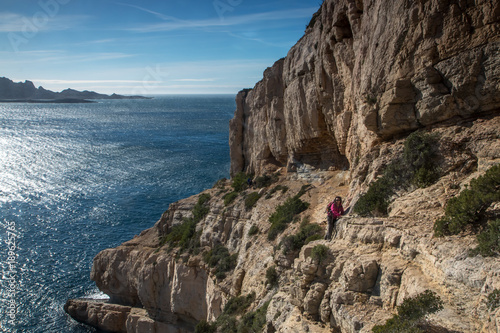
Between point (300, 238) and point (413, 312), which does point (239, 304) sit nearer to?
point (300, 238)

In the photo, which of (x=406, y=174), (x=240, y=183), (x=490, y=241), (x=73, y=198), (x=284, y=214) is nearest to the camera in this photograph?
(x=490, y=241)

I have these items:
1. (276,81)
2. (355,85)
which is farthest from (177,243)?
(355,85)

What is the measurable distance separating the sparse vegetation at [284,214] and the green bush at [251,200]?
4.12 metres

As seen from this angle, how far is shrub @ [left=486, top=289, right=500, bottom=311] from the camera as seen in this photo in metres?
8.04

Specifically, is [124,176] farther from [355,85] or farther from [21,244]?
[355,85]

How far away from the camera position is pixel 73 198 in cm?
5956

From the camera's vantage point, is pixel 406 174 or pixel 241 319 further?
pixel 241 319

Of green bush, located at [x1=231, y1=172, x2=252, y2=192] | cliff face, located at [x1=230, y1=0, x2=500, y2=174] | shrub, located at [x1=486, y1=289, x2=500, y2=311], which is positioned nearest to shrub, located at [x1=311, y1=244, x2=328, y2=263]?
shrub, located at [x1=486, y1=289, x2=500, y2=311]

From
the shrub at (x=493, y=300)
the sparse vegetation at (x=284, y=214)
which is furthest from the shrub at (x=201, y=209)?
the shrub at (x=493, y=300)

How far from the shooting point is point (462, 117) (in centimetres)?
1381

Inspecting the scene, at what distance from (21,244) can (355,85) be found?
45669 millimetres

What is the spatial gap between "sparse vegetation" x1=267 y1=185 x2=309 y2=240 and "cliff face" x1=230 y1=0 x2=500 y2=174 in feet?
15.4

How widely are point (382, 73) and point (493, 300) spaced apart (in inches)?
428

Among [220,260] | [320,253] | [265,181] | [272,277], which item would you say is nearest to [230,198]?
[265,181]
